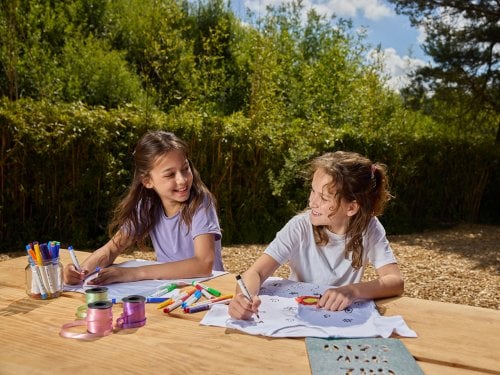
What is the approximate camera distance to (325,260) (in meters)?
2.00

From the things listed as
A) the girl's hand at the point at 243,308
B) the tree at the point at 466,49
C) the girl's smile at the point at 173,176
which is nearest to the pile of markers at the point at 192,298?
the girl's hand at the point at 243,308

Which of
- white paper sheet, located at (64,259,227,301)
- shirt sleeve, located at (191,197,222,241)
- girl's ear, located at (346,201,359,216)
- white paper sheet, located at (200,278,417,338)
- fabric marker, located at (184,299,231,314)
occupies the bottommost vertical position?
white paper sheet, located at (200,278,417,338)

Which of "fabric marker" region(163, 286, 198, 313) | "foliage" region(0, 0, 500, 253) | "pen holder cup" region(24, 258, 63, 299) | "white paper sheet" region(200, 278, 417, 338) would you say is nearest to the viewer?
"white paper sheet" region(200, 278, 417, 338)

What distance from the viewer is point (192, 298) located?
1.56 metres

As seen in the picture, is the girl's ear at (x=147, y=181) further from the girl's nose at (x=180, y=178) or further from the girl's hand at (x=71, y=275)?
the girl's hand at (x=71, y=275)

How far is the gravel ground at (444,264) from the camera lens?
447 cm

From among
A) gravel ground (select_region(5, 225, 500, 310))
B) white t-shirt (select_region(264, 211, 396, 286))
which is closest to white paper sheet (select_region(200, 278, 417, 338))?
white t-shirt (select_region(264, 211, 396, 286))

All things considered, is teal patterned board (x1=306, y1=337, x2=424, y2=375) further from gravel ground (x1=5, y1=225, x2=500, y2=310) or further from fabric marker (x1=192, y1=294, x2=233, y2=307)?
gravel ground (x1=5, y1=225, x2=500, y2=310)

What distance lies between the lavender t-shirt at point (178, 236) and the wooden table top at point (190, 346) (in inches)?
28.7

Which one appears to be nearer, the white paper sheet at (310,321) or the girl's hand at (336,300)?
the white paper sheet at (310,321)

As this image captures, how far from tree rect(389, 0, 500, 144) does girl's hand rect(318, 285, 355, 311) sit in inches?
372

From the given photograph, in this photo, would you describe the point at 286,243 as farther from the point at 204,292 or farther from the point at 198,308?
the point at 198,308

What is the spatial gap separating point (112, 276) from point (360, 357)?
987 millimetres

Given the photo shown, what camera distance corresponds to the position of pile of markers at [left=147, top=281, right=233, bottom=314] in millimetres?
1501
